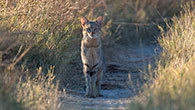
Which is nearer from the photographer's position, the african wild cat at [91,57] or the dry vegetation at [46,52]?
the dry vegetation at [46,52]

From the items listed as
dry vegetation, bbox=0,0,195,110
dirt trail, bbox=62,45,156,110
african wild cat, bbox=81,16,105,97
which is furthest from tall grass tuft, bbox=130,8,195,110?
african wild cat, bbox=81,16,105,97

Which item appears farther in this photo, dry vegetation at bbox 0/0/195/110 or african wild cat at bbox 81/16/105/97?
african wild cat at bbox 81/16/105/97

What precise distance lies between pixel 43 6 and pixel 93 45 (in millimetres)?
1133

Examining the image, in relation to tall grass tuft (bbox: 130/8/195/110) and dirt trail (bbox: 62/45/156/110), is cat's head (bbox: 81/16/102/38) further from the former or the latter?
tall grass tuft (bbox: 130/8/195/110)

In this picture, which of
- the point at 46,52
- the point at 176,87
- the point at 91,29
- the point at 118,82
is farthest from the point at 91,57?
the point at 176,87

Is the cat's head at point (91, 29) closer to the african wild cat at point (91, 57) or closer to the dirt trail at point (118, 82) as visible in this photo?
the african wild cat at point (91, 57)

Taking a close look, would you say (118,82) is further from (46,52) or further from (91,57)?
(46,52)

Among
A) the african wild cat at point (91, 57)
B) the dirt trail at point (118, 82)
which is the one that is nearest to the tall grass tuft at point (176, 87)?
the dirt trail at point (118, 82)

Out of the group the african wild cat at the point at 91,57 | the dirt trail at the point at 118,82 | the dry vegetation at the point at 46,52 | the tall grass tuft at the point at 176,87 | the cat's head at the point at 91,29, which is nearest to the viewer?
the tall grass tuft at the point at 176,87

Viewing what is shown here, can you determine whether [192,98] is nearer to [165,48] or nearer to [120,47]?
[165,48]

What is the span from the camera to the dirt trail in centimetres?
497

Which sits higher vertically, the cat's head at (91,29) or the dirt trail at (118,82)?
the cat's head at (91,29)

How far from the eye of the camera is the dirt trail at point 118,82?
497 centimetres

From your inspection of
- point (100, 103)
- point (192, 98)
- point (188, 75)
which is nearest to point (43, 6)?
point (100, 103)
